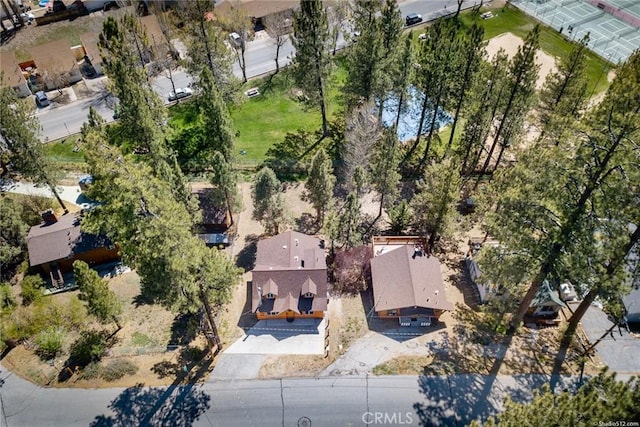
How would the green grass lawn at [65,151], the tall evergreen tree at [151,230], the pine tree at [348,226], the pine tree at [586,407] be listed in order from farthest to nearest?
the green grass lawn at [65,151] < the pine tree at [348,226] < the tall evergreen tree at [151,230] < the pine tree at [586,407]

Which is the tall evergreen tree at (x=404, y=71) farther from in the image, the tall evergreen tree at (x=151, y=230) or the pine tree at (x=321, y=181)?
the tall evergreen tree at (x=151, y=230)

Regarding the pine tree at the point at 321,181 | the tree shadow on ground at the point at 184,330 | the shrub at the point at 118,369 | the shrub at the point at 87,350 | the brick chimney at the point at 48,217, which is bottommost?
the tree shadow on ground at the point at 184,330

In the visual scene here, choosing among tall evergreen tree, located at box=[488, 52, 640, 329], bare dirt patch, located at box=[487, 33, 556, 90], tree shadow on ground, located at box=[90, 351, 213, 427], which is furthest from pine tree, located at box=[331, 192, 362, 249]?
bare dirt patch, located at box=[487, 33, 556, 90]

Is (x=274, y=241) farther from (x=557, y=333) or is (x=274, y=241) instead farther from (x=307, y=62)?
A: (x=557, y=333)

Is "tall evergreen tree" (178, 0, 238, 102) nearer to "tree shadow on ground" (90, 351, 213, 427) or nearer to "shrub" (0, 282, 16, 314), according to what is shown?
"shrub" (0, 282, 16, 314)

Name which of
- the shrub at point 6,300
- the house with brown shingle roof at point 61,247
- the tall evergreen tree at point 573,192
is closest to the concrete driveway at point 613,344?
the tall evergreen tree at point 573,192

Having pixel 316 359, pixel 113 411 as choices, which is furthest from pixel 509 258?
pixel 113 411

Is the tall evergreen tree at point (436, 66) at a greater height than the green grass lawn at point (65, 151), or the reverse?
the tall evergreen tree at point (436, 66)
